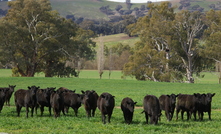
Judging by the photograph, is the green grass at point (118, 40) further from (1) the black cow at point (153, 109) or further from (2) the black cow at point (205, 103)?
(1) the black cow at point (153, 109)

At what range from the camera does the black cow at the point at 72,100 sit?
728 inches

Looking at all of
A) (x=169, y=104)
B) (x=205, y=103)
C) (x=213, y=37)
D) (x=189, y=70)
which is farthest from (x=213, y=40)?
(x=169, y=104)

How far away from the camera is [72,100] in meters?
18.6

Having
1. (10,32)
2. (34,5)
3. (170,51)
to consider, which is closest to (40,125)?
(10,32)

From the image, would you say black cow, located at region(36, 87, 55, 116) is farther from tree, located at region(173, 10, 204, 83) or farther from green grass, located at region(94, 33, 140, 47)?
green grass, located at region(94, 33, 140, 47)

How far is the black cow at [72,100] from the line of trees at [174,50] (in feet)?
150

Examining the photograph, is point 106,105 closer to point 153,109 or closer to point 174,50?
point 153,109

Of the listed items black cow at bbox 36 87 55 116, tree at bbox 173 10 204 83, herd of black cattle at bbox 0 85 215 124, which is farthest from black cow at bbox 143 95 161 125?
tree at bbox 173 10 204 83

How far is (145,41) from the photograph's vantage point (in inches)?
2837

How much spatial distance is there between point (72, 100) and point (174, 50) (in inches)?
2012

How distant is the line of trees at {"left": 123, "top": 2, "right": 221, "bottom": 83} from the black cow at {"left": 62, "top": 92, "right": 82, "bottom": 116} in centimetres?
4571

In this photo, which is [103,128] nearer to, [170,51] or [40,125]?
[40,125]

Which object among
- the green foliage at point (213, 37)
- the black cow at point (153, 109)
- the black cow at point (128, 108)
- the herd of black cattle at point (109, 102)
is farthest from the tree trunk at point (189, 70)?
the black cow at point (153, 109)

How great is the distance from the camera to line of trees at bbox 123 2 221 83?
6444 cm
